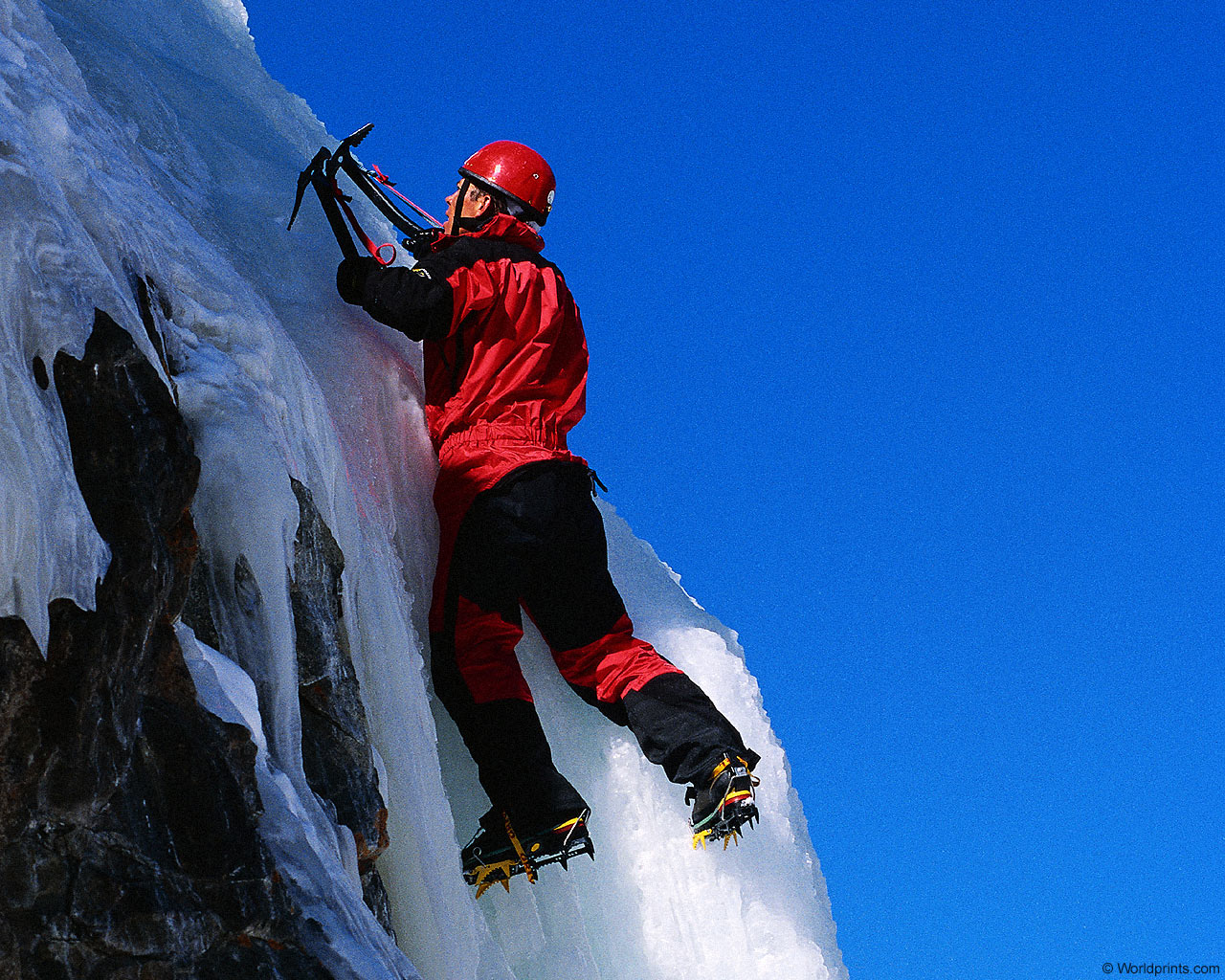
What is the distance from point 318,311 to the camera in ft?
11.6

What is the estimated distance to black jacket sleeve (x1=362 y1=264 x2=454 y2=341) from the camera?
11.3 ft

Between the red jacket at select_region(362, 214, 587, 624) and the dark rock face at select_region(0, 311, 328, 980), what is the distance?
1.48 metres

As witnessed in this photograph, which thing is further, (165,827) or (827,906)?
(827,906)

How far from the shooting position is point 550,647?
3.92 m

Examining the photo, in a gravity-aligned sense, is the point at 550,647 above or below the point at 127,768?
above

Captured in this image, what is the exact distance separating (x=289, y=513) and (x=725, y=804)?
1.47 m

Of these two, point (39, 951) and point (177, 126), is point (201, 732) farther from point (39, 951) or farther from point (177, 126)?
point (177, 126)

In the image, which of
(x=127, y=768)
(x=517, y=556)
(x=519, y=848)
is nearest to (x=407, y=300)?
(x=517, y=556)

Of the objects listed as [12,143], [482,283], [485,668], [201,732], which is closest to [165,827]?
[201,732]

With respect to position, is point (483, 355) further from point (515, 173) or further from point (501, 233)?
point (515, 173)

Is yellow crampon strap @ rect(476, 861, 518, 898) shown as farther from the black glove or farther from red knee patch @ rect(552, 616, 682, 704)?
the black glove

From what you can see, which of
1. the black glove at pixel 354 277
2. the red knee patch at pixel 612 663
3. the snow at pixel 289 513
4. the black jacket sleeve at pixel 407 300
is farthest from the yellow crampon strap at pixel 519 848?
the black glove at pixel 354 277

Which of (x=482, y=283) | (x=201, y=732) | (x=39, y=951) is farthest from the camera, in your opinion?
(x=482, y=283)

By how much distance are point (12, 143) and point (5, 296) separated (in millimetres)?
328
